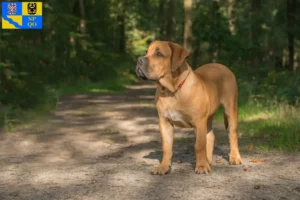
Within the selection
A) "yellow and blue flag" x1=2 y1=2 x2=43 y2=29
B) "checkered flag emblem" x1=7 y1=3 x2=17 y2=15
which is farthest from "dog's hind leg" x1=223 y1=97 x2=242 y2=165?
"checkered flag emblem" x1=7 y1=3 x2=17 y2=15

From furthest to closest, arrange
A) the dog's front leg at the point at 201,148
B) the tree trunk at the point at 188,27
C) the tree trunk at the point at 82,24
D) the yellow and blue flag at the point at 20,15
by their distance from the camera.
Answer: the tree trunk at the point at 82,24
the tree trunk at the point at 188,27
the yellow and blue flag at the point at 20,15
the dog's front leg at the point at 201,148

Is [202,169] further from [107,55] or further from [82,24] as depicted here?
[107,55]

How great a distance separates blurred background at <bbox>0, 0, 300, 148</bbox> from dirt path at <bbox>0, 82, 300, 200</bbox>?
1.46m

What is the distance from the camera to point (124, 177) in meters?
5.92

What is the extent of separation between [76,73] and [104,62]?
281cm

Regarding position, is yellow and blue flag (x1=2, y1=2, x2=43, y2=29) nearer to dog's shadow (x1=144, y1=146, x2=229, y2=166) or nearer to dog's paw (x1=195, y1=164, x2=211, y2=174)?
dog's shadow (x1=144, y1=146, x2=229, y2=166)

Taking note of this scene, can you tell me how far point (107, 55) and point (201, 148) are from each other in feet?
76.1

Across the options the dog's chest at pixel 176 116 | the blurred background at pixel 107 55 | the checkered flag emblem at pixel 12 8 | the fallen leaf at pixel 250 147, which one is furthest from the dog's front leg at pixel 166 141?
the checkered flag emblem at pixel 12 8

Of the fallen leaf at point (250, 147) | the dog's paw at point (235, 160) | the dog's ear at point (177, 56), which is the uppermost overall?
the dog's ear at point (177, 56)

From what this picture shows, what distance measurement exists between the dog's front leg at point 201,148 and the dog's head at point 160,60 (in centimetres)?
76

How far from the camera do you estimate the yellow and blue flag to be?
1199cm

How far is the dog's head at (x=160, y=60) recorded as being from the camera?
18.9 ft

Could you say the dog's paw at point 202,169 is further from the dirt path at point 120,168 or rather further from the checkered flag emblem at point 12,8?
the checkered flag emblem at point 12,8

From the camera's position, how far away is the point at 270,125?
30.8ft
